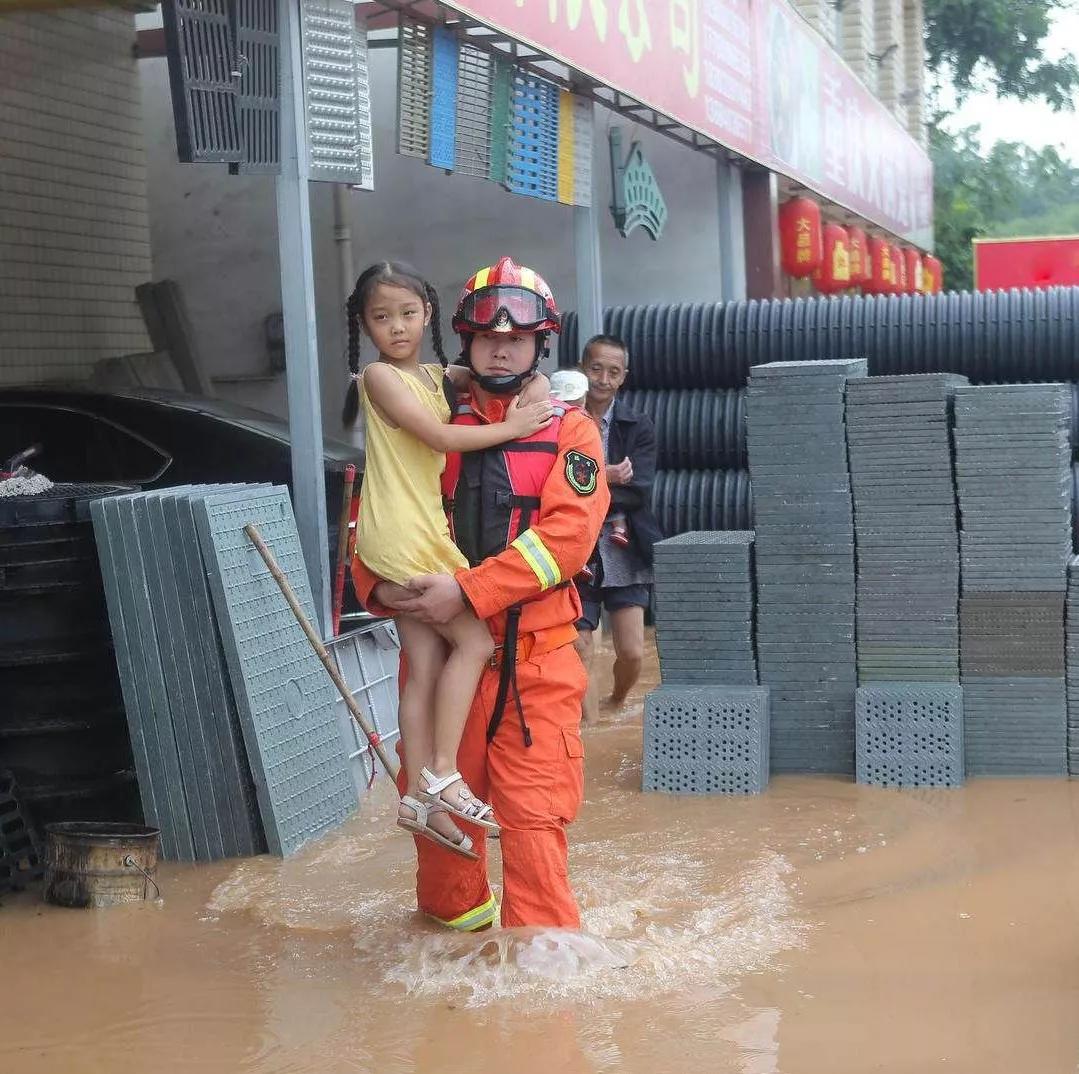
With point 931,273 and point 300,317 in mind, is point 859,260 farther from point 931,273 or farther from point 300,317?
point 300,317

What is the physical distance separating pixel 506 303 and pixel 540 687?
107cm

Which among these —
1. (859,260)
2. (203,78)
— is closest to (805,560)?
(203,78)

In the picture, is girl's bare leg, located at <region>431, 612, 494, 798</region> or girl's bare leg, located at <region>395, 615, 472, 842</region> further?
girl's bare leg, located at <region>395, 615, 472, 842</region>

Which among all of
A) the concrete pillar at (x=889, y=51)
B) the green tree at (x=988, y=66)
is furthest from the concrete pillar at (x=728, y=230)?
the green tree at (x=988, y=66)

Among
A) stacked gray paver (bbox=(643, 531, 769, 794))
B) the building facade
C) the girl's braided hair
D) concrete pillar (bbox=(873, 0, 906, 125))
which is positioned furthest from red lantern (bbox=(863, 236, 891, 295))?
the girl's braided hair

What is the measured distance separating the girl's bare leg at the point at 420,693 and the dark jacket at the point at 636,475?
3.53 metres

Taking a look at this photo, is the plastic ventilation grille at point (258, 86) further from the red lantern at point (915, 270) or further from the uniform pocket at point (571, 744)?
the red lantern at point (915, 270)

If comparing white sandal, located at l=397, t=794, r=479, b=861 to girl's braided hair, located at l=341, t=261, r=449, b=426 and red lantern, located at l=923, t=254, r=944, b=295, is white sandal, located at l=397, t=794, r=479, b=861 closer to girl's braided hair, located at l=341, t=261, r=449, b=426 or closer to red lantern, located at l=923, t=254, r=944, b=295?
girl's braided hair, located at l=341, t=261, r=449, b=426

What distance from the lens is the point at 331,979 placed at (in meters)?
4.72

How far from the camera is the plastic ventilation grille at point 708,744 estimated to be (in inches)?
271

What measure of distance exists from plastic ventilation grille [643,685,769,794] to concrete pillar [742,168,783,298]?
8.99 m

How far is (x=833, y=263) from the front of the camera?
17656 mm

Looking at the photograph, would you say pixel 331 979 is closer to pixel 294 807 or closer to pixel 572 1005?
pixel 572 1005

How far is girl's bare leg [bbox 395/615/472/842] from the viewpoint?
4656mm
